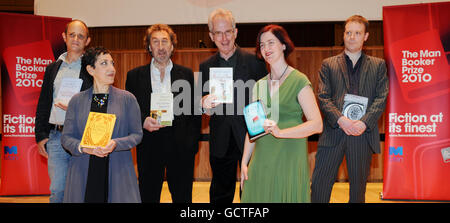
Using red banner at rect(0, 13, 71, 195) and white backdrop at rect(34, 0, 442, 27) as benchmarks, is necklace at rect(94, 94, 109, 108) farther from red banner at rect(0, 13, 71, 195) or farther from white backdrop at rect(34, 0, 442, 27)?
red banner at rect(0, 13, 71, 195)

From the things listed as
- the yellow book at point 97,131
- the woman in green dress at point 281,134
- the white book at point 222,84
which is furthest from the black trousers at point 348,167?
the yellow book at point 97,131

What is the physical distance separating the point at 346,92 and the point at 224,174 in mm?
1296

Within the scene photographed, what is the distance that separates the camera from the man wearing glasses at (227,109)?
117 inches

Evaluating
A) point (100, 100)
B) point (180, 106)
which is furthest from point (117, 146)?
point (180, 106)

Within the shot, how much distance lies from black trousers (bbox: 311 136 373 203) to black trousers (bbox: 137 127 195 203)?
44.8 inches

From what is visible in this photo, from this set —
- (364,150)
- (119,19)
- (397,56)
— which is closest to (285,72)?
(364,150)

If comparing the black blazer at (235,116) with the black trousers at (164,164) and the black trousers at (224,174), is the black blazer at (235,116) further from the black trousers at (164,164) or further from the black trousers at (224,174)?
the black trousers at (164,164)

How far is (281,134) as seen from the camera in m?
2.18

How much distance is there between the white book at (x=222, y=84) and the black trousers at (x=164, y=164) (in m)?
0.57

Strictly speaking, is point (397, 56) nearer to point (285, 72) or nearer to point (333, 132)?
point (333, 132)

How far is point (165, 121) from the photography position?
118 inches

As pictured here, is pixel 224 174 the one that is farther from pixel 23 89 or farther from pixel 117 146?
pixel 23 89

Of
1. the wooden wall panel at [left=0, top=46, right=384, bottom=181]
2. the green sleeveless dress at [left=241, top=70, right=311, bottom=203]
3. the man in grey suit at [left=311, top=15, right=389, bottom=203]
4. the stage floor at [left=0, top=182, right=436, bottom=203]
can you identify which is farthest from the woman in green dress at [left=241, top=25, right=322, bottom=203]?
the wooden wall panel at [left=0, top=46, right=384, bottom=181]

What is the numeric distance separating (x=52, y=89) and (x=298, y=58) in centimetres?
415
